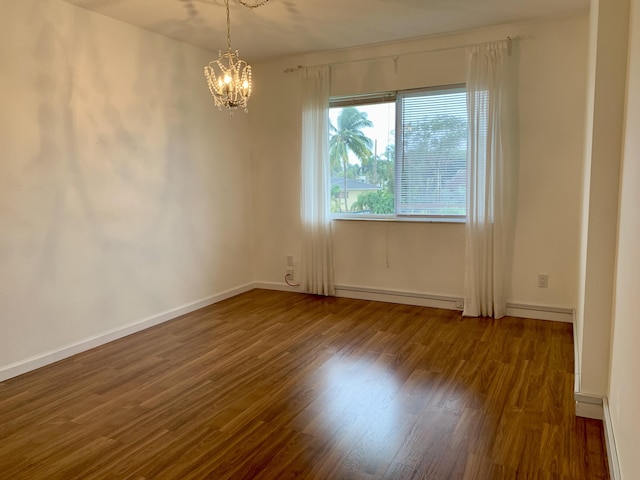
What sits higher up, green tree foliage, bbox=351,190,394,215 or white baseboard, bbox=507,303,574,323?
green tree foliage, bbox=351,190,394,215

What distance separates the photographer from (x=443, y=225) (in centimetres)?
455

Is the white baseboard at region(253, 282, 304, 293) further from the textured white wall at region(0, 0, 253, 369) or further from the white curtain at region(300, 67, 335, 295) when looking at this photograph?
the textured white wall at region(0, 0, 253, 369)

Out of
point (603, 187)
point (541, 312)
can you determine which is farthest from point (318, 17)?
point (541, 312)

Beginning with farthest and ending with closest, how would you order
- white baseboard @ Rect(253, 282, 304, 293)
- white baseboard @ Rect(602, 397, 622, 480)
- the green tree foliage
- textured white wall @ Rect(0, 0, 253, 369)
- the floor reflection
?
white baseboard @ Rect(253, 282, 304, 293), the green tree foliage, textured white wall @ Rect(0, 0, 253, 369), the floor reflection, white baseboard @ Rect(602, 397, 622, 480)

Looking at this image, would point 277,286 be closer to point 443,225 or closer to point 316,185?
point 316,185

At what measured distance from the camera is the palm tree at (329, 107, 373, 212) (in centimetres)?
490

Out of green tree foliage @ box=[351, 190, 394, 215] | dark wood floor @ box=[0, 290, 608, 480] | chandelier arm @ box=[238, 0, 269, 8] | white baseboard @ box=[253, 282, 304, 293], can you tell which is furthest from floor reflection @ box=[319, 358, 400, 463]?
chandelier arm @ box=[238, 0, 269, 8]

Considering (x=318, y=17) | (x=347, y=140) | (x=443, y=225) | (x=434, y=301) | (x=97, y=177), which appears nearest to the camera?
(x=97, y=177)

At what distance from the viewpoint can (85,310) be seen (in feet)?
12.0

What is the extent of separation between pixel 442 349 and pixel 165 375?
6.79 feet

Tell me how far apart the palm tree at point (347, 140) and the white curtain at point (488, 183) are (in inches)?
45.1

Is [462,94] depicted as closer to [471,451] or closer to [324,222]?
[324,222]

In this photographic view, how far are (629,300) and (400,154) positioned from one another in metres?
3.21

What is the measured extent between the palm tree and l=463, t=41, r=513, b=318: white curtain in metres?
1.15
